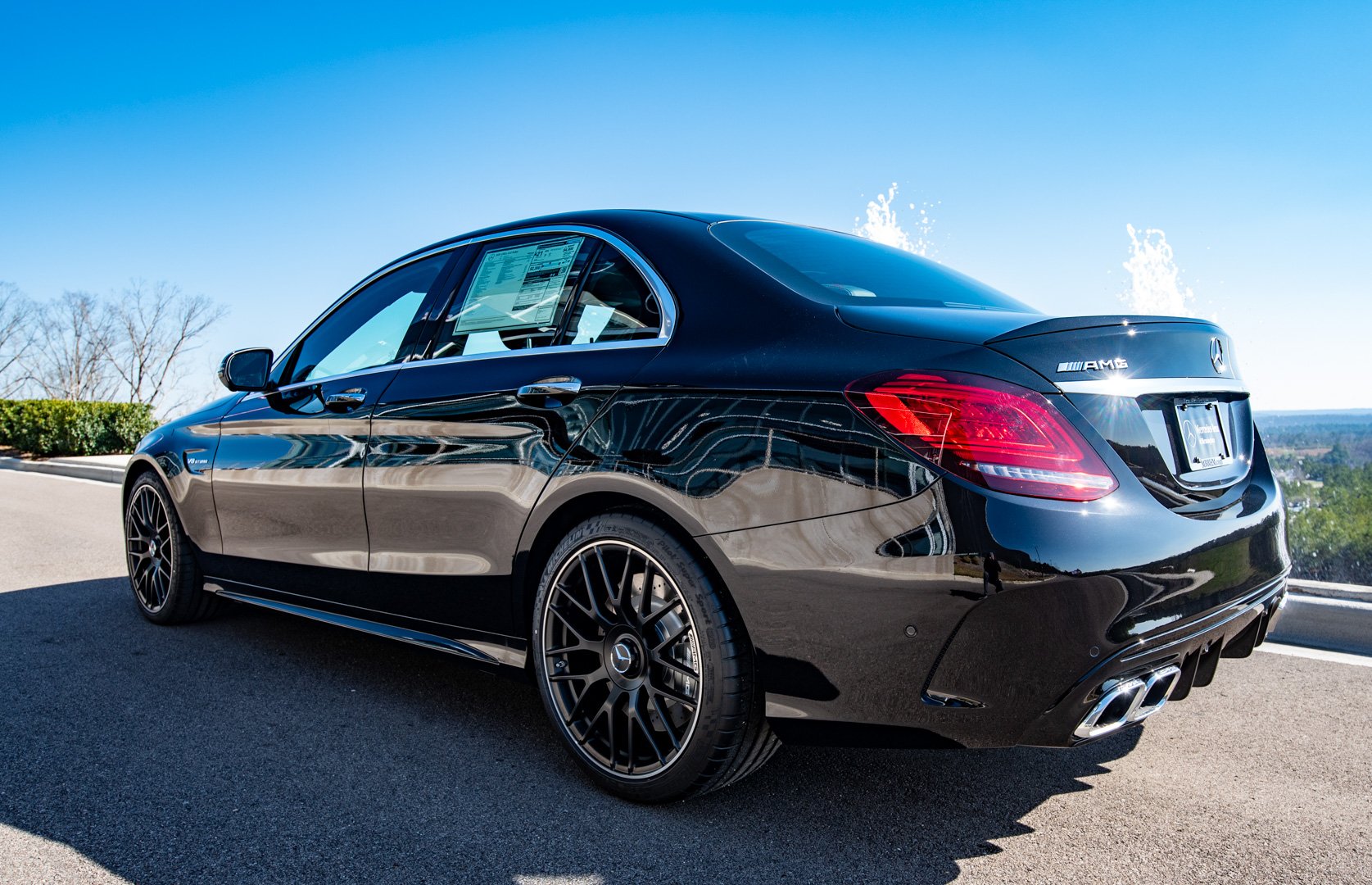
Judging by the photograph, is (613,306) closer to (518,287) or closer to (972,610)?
(518,287)

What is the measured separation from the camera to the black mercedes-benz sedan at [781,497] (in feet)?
6.84

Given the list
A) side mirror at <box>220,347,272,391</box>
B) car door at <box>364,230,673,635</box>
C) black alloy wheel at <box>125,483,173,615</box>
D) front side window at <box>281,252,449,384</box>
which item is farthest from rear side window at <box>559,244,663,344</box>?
black alloy wheel at <box>125,483,173,615</box>

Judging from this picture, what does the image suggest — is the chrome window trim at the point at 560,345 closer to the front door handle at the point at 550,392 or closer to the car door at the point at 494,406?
the car door at the point at 494,406

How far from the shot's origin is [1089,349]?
225cm

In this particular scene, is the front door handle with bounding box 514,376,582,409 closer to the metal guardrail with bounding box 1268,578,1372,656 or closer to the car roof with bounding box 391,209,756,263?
the car roof with bounding box 391,209,756,263

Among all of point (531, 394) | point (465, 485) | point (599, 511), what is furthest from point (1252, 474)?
point (465, 485)

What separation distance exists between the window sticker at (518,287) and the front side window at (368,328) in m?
0.29

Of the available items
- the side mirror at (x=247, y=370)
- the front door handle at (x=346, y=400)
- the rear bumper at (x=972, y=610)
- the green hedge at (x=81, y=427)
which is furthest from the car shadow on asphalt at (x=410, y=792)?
the green hedge at (x=81, y=427)

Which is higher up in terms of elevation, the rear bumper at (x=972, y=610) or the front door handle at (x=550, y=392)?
the front door handle at (x=550, y=392)

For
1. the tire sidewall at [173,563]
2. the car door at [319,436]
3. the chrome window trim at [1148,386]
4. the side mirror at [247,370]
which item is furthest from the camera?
the tire sidewall at [173,563]

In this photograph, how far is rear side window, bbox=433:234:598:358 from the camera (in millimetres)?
3068

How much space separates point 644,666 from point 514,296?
4.25ft

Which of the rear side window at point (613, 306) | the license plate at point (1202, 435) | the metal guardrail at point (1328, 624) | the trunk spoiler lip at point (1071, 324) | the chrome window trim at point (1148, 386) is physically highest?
the rear side window at point (613, 306)

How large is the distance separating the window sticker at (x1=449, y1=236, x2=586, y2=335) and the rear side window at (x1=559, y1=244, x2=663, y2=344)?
4.6 inches
